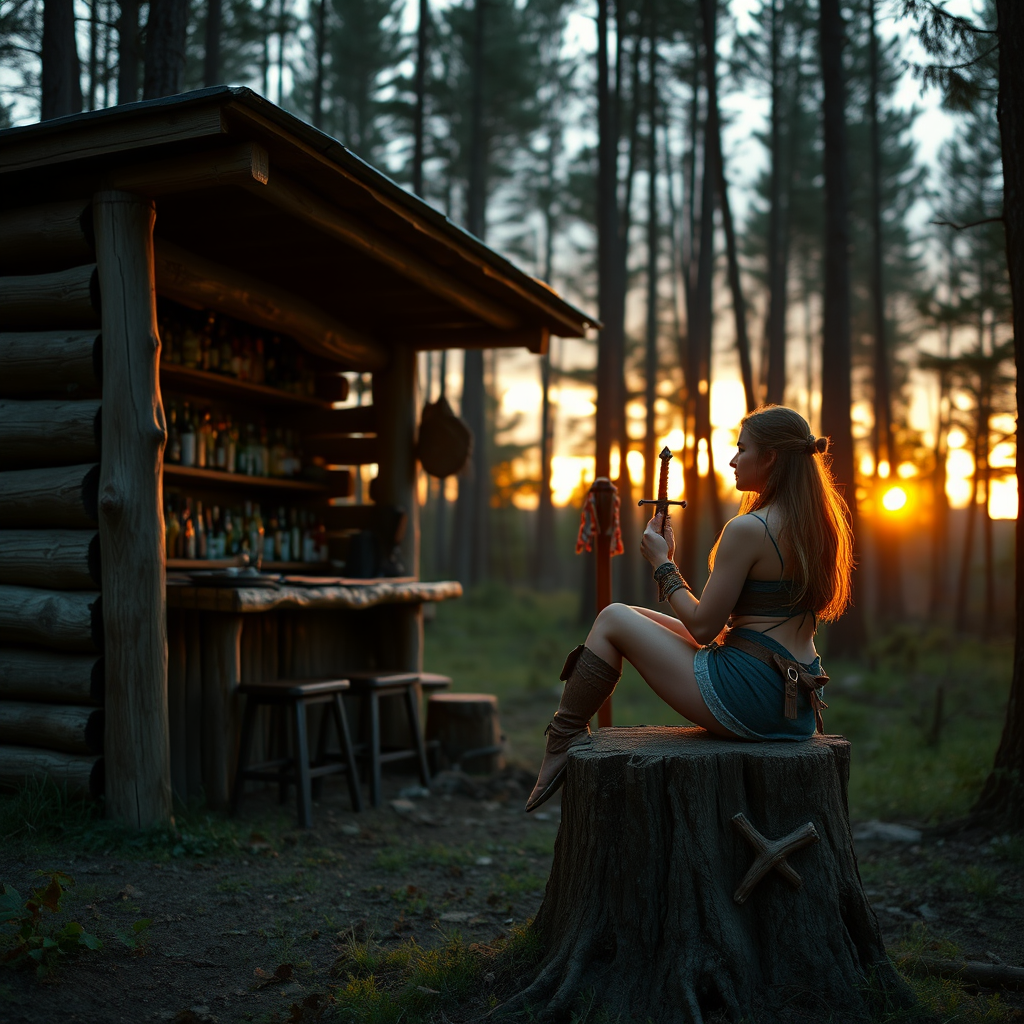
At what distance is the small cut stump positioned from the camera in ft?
10.4

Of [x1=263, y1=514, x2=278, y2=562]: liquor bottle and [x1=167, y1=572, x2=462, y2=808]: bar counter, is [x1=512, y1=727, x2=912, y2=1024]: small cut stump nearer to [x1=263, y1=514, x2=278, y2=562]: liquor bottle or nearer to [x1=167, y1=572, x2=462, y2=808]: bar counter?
→ [x1=167, y1=572, x2=462, y2=808]: bar counter

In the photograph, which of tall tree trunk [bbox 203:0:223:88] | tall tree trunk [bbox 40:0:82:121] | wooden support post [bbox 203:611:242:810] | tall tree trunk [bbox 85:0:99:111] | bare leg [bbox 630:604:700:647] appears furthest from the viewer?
tall tree trunk [bbox 85:0:99:111]

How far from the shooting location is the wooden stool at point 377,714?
684 cm

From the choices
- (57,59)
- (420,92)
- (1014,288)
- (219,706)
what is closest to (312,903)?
(219,706)

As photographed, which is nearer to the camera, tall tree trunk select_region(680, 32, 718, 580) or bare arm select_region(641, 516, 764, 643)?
bare arm select_region(641, 516, 764, 643)

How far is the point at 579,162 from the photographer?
25938 millimetres

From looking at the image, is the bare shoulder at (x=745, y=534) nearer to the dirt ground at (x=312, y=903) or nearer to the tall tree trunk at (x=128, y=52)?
the dirt ground at (x=312, y=903)

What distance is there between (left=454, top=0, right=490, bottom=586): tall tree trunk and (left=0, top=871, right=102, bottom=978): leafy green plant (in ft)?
39.4

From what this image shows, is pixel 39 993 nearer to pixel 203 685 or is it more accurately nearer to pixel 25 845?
pixel 25 845

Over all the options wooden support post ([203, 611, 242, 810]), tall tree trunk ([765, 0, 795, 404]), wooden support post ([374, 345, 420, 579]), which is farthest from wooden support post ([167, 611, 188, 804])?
tall tree trunk ([765, 0, 795, 404])

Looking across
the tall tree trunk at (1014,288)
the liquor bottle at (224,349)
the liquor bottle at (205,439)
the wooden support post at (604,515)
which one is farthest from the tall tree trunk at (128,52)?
the tall tree trunk at (1014,288)

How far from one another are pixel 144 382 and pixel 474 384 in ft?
51.0

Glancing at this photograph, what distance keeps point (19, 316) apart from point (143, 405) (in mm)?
997

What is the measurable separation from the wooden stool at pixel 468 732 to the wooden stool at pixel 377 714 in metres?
0.31
